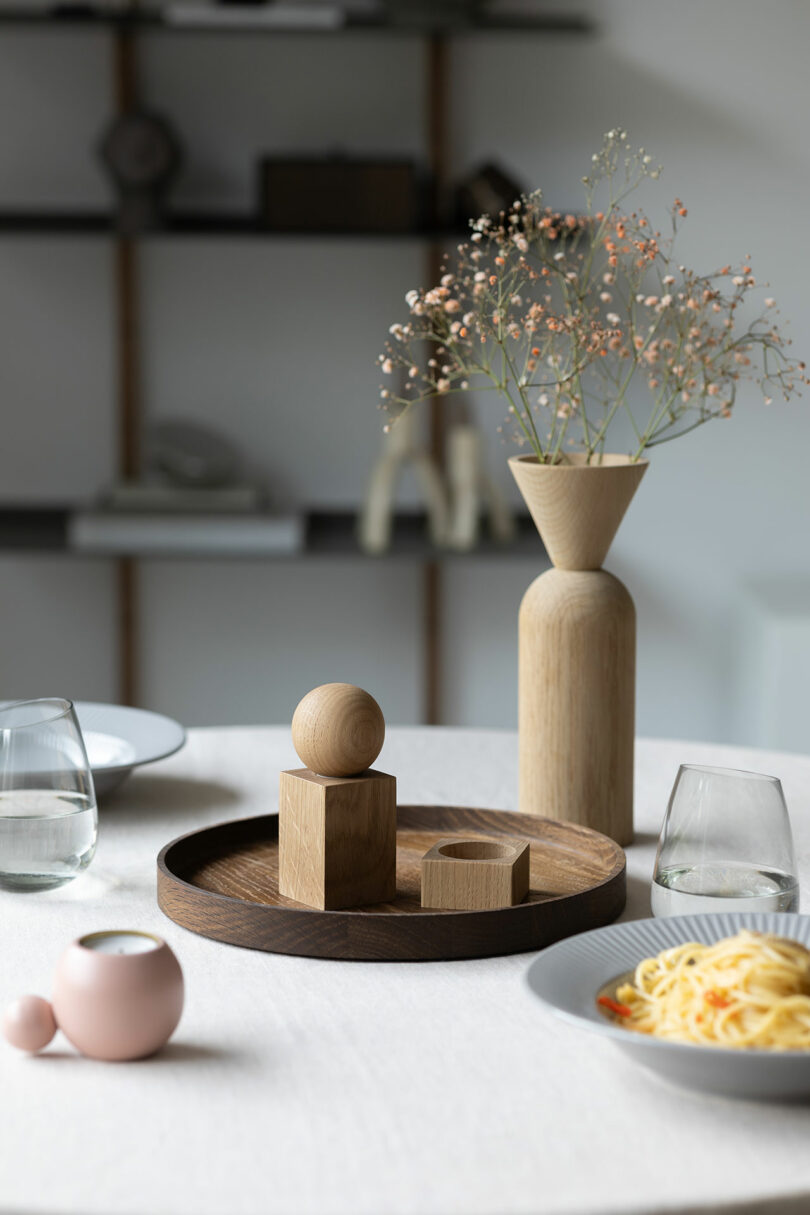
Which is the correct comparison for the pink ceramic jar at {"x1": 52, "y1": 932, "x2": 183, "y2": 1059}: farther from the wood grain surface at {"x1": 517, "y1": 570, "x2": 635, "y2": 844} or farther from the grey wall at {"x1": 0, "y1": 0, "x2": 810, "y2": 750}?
the grey wall at {"x1": 0, "y1": 0, "x2": 810, "y2": 750}

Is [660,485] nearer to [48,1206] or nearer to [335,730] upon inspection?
[335,730]

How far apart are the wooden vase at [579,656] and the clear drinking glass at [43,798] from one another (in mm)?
383

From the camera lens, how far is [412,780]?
4.85 feet

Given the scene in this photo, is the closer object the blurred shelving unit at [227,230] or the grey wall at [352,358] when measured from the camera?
the blurred shelving unit at [227,230]

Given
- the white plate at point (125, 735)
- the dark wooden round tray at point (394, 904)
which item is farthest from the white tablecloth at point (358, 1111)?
the white plate at point (125, 735)

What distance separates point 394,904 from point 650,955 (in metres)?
0.23

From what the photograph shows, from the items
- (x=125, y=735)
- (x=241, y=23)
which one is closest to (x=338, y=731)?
(x=125, y=735)

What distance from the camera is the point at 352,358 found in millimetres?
3035

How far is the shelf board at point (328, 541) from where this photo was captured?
8.96 feet

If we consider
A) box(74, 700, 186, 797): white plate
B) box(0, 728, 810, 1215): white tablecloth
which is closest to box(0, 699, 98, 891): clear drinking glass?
box(0, 728, 810, 1215): white tablecloth

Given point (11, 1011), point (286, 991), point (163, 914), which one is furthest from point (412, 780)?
point (11, 1011)

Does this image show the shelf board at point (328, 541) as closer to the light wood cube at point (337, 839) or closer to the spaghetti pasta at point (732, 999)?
the light wood cube at point (337, 839)

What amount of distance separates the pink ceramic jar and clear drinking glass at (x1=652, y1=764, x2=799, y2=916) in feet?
1.17

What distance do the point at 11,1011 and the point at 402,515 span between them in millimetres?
2340
